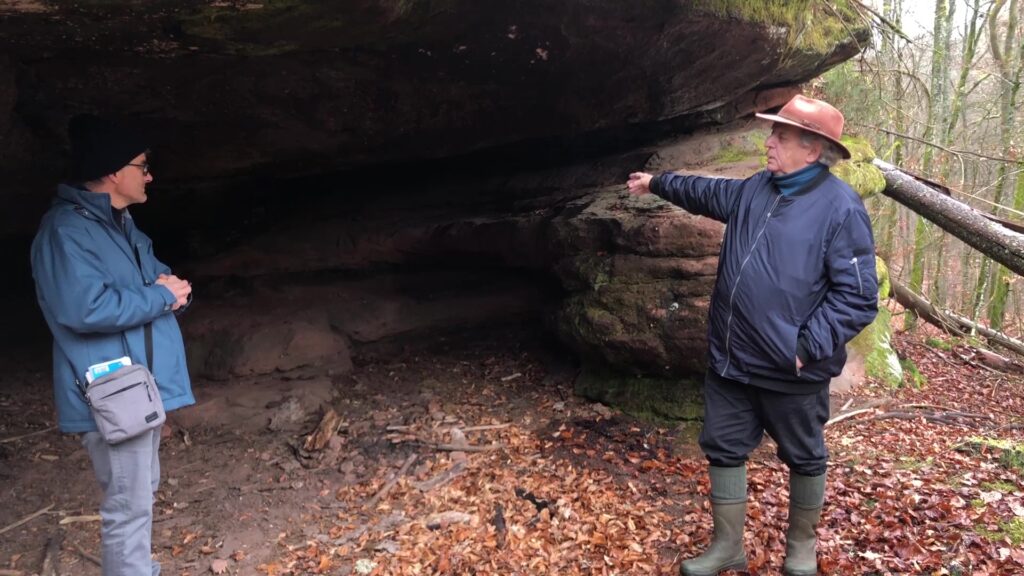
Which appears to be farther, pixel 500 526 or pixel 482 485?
pixel 482 485

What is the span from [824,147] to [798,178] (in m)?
0.20

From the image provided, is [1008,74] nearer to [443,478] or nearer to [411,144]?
[411,144]

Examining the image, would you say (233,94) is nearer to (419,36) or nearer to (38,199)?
(419,36)

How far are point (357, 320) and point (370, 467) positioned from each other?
2.56m

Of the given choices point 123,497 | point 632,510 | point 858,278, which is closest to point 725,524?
point 632,510

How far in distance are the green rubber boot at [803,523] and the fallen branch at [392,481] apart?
2.70 metres

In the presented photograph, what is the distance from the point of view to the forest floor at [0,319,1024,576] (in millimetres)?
3615

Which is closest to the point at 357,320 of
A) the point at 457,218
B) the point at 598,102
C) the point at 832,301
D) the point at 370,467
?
the point at 457,218

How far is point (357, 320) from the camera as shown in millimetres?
7199

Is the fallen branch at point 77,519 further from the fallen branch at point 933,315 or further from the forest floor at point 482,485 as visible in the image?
the fallen branch at point 933,315

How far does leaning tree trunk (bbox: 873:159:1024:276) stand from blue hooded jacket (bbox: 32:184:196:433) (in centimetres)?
642

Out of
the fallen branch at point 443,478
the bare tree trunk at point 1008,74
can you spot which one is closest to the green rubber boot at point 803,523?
the fallen branch at point 443,478

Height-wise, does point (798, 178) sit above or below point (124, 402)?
above

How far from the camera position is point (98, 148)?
9.12 feet
